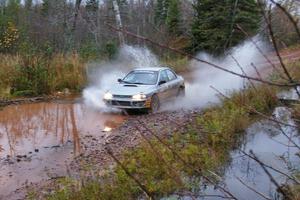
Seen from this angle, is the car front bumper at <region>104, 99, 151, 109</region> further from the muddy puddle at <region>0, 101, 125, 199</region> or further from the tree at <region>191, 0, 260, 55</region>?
the tree at <region>191, 0, 260, 55</region>

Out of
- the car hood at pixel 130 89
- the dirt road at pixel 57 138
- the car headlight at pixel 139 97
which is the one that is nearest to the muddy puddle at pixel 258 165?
the dirt road at pixel 57 138

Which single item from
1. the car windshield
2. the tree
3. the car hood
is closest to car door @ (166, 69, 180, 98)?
the car windshield

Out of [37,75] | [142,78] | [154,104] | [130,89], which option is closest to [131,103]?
[130,89]

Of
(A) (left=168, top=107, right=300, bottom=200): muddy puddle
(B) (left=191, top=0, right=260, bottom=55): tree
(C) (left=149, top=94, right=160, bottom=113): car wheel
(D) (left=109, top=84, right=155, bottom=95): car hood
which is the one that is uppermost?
(B) (left=191, top=0, right=260, bottom=55): tree

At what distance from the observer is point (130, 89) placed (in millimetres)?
13828

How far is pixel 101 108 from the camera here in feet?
49.0

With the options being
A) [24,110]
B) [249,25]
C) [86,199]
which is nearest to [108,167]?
[86,199]

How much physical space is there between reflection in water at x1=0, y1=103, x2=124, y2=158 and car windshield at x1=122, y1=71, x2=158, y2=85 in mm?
1460

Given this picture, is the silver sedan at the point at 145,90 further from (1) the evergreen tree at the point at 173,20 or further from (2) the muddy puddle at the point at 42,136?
(1) the evergreen tree at the point at 173,20

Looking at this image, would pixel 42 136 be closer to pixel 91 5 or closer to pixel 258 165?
pixel 258 165

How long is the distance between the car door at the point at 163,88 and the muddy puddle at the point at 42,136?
1.50 meters

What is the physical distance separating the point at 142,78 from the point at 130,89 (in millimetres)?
951

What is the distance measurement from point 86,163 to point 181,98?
24.9 feet

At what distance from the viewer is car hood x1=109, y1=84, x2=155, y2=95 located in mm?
13576
